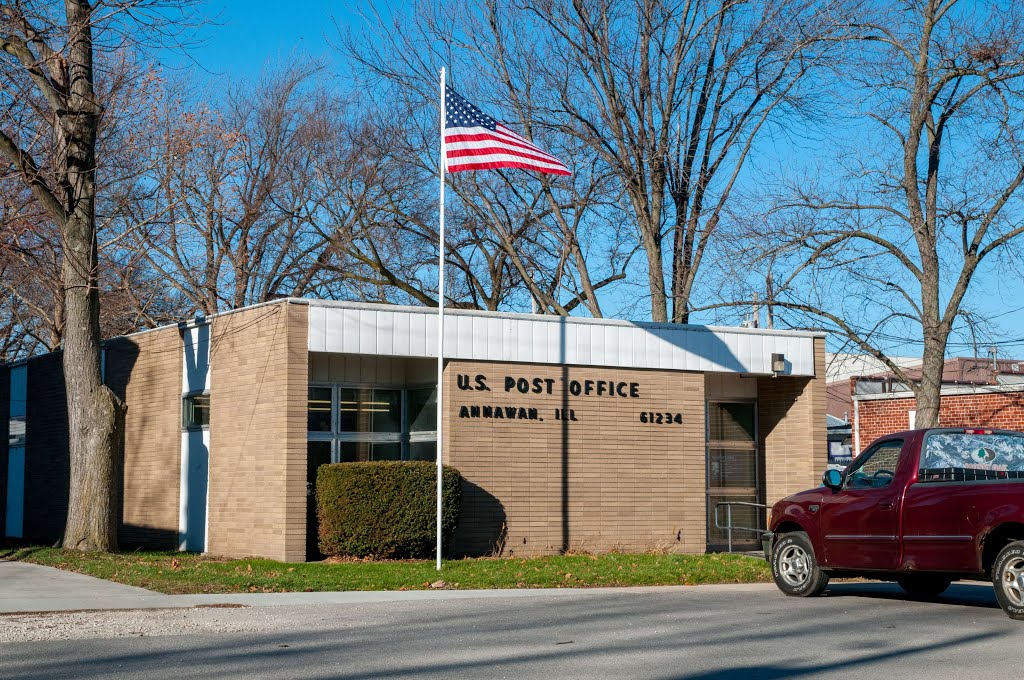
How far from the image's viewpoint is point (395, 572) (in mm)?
16688

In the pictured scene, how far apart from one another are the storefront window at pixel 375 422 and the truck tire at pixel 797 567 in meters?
7.74

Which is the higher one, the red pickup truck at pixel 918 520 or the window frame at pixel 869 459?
the window frame at pixel 869 459

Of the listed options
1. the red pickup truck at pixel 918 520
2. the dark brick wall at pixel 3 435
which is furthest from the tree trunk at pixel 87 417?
the red pickup truck at pixel 918 520

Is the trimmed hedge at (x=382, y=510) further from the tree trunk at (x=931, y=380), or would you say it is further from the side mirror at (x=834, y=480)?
the tree trunk at (x=931, y=380)

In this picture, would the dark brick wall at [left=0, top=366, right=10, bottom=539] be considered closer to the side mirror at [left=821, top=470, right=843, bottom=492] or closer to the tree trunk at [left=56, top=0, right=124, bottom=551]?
the tree trunk at [left=56, top=0, right=124, bottom=551]

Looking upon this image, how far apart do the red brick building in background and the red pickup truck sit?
A: 1405cm

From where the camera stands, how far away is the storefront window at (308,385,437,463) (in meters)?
20.7

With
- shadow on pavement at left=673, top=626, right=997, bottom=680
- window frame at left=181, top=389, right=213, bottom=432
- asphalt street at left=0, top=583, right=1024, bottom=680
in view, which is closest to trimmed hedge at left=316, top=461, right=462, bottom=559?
window frame at left=181, top=389, right=213, bottom=432

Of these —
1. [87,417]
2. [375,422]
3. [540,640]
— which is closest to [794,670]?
[540,640]

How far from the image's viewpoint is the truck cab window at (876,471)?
520 inches

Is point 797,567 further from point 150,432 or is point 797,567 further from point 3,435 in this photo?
point 3,435

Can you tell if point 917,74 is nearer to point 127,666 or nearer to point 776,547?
point 776,547

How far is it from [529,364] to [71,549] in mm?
7928

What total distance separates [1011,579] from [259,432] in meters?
11.9
